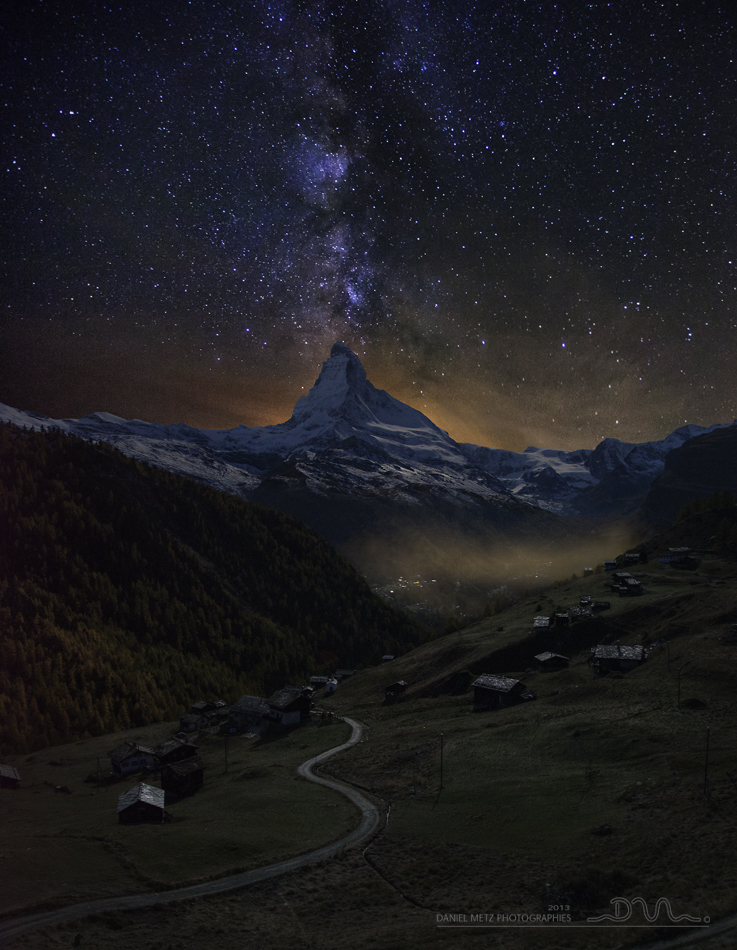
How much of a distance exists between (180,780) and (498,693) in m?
46.4

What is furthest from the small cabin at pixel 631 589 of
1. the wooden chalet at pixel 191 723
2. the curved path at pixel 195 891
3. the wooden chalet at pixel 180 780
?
the wooden chalet at pixel 191 723

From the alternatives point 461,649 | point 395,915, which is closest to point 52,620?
point 461,649

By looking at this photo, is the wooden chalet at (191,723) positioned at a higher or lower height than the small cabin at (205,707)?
higher

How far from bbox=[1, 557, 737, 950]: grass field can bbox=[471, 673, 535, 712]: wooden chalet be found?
106 inches

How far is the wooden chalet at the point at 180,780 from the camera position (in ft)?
212

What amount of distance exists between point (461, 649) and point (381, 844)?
77075 millimetres

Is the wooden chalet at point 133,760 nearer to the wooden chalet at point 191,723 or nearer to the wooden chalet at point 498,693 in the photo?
the wooden chalet at point 191,723

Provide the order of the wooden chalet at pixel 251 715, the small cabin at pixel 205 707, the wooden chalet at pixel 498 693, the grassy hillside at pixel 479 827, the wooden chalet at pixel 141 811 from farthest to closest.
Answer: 1. the small cabin at pixel 205 707
2. the wooden chalet at pixel 251 715
3. the wooden chalet at pixel 498 693
4. the wooden chalet at pixel 141 811
5. the grassy hillside at pixel 479 827

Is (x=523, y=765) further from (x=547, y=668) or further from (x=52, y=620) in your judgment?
(x=52, y=620)

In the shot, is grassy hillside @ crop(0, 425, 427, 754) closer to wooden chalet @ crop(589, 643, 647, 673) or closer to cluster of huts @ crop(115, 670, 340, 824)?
cluster of huts @ crop(115, 670, 340, 824)

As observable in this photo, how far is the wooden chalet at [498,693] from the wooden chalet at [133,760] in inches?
2086

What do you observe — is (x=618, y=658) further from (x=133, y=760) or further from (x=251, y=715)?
(x=133, y=760)

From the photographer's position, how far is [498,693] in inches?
3034
